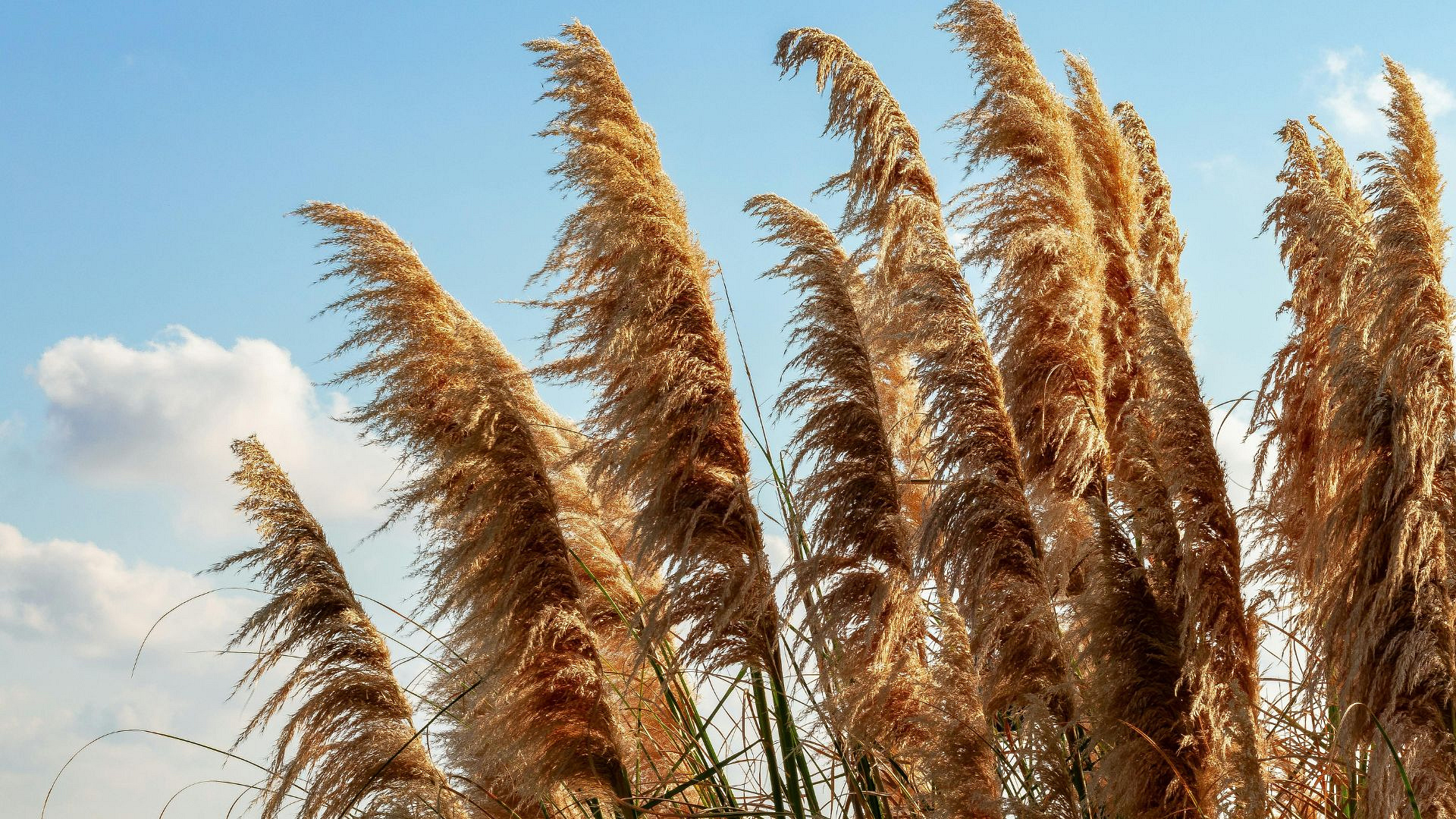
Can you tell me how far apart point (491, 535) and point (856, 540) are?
1.26m

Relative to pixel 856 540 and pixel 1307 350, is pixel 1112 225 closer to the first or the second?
pixel 1307 350

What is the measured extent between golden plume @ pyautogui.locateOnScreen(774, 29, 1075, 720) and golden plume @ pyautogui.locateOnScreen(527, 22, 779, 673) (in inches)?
24.0

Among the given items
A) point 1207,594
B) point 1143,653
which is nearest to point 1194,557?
point 1207,594

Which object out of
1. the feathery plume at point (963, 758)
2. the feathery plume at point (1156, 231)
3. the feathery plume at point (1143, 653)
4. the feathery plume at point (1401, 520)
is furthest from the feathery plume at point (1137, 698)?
the feathery plume at point (1156, 231)

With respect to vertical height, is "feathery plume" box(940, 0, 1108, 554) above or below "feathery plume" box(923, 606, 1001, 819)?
above

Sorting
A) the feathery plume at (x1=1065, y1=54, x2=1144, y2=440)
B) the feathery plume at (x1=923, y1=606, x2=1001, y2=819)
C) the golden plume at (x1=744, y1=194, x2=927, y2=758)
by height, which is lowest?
the feathery plume at (x1=923, y1=606, x2=1001, y2=819)

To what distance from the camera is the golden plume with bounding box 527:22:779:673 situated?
3.93 meters

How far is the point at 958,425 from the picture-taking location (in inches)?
148

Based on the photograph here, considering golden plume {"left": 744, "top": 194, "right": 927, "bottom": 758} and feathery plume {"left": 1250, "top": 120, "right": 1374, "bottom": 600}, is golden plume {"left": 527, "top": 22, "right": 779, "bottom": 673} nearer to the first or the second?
golden plume {"left": 744, "top": 194, "right": 927, "bottom": 758}

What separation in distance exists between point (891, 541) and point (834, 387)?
54 centimetres

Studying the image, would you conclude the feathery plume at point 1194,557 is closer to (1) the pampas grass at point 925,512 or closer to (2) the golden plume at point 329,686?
(1) the pampas grass at point 925,512

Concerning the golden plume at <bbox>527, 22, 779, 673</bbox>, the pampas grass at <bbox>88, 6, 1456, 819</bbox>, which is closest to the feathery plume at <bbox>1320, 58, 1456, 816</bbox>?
the pampas grass at <bbox>88, 6, 1456, 819</bbox>

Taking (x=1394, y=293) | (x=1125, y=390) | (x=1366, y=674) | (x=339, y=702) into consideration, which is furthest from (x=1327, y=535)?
(x=339, y=702)

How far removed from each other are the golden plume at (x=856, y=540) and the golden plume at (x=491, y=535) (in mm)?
870
